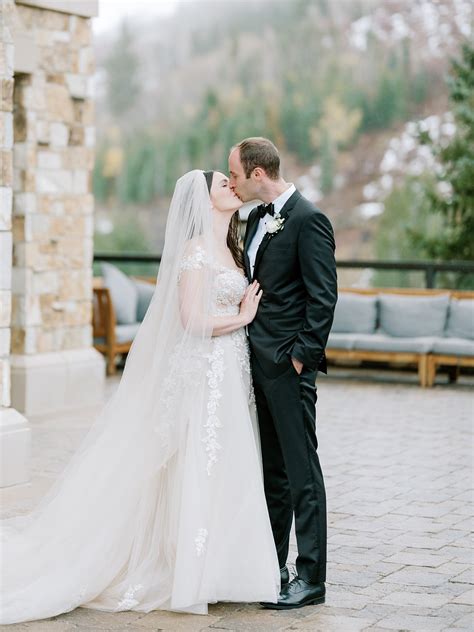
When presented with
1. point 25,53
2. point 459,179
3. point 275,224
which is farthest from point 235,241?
point 459,179

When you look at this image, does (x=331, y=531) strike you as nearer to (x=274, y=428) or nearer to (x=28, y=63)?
(x=274, y=428)

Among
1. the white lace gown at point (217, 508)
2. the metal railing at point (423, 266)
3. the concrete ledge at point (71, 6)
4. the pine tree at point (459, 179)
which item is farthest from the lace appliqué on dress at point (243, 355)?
the pine tree at point (459, 179)

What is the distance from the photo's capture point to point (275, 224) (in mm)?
4363

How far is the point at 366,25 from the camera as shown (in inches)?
1448

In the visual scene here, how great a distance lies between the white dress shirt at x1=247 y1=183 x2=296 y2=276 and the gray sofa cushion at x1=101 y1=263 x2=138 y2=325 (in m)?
7.10

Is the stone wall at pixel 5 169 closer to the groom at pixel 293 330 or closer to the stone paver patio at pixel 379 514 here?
the stone paver patio at pixel 379 514

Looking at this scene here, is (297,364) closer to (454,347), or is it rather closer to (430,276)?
(454,347)

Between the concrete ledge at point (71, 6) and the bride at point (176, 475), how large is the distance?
4860 millimetres

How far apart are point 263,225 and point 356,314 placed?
6.96 meters

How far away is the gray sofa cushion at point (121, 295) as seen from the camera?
38.3 feet

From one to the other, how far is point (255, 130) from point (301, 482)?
33.5 meters

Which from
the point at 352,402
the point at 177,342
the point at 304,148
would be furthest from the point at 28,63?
the point at 304,148

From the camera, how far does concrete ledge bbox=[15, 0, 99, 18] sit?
8898mm

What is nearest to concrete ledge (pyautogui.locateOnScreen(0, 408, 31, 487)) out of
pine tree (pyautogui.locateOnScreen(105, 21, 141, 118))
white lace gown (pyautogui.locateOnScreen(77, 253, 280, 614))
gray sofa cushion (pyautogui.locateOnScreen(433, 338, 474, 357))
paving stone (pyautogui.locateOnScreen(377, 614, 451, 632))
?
white lace gown (pyautogui.locateOnScreen(77, 253, 280, 614))
